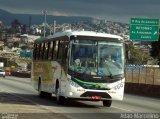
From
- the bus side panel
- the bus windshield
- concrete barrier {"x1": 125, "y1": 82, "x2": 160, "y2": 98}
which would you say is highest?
the bus windshield

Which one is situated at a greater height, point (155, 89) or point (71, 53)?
point (71, 53)

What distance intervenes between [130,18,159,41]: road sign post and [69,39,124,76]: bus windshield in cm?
2498

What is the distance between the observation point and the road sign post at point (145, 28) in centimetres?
4697

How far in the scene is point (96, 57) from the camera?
22047 millimetres

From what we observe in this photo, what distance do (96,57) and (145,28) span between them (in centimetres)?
2592

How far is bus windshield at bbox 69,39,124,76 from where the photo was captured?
72.0 feet

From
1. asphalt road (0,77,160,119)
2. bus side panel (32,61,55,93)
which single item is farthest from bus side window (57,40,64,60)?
asphalt road (0,77,160,119)

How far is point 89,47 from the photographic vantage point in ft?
72.9

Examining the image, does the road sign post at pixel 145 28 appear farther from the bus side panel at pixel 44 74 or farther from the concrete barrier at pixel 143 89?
the bus side panel at pixel 44 74

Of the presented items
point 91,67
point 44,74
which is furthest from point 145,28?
point 91,67

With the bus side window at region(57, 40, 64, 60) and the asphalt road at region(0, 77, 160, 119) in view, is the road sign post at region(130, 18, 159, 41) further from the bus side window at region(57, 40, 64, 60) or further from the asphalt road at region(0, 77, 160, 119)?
the bus side window at region(57, 40, 64, 60)

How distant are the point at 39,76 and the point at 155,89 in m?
12.3

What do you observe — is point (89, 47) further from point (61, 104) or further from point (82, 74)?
point (61, 104)

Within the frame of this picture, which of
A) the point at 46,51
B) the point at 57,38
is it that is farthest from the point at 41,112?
the point at 46,51
